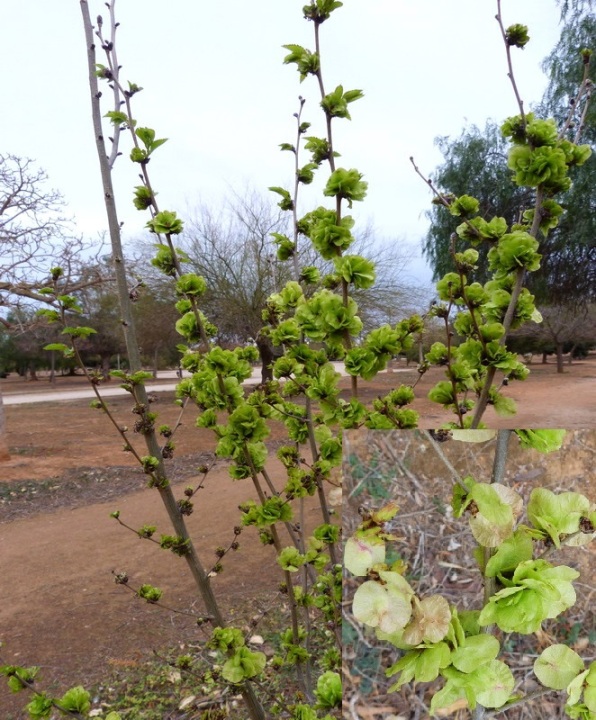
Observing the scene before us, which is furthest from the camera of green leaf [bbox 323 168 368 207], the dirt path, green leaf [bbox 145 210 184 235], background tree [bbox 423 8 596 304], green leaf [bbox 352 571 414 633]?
background tree [bbox 423 8 596 304]

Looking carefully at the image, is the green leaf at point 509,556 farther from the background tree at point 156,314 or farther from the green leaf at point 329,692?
the background tree at point 156,314

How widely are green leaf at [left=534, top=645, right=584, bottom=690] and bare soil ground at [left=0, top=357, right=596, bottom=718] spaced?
1842mm

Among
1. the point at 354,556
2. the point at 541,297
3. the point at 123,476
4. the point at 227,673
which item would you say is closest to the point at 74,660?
the point at 227,673

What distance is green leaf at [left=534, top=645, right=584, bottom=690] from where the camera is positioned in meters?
0.57

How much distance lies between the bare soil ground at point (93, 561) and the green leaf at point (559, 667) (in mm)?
1842

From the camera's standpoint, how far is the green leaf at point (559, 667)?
0.57m

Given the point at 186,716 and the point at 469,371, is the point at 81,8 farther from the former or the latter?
the point at 186,716

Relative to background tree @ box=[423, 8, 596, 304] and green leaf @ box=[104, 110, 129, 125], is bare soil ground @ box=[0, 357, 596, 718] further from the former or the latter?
background tree @ box=[423, 8, 596, 304]

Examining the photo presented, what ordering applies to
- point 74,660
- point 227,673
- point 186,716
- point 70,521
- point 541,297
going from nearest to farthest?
point 227,673 → point 186,716 → point 74,660 → point 70,521 → point 541,297

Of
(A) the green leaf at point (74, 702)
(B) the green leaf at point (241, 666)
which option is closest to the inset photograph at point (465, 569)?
(B) the green leaf at point (241, 666)

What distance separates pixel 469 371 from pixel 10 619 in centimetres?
366

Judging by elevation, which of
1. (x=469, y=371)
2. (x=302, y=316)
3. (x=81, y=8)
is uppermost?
(x=81, y=8)

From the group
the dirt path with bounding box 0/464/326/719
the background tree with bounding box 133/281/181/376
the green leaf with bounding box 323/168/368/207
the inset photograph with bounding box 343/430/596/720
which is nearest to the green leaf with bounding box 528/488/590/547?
the inset photograph with bounding box 343/430/596/720

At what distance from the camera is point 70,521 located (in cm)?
555
